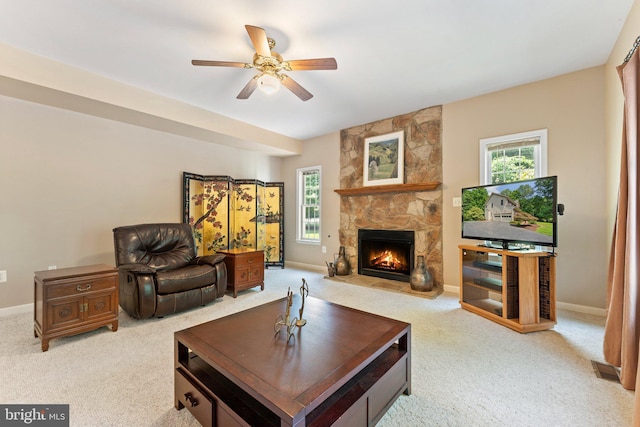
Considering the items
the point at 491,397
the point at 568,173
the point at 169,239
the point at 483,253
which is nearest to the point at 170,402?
the point at 491,397

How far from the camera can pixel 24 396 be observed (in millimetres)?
1623

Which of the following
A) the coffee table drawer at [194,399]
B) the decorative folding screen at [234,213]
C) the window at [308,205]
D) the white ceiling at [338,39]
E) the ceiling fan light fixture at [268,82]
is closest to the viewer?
the coffee table drawer at [194,399]

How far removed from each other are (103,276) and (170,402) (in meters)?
1.57

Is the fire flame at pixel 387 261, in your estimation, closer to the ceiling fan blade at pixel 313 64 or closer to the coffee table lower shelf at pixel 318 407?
the coffee table lower shelf at pixel 318 407

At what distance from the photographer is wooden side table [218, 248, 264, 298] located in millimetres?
3668

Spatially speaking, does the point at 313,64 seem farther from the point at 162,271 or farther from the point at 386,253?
the point at 386,253

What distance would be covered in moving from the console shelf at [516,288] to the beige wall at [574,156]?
68 centimetres

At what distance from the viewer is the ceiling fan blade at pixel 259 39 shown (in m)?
1.91

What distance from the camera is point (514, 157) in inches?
135

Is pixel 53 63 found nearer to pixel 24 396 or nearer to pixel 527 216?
pixel 24 396

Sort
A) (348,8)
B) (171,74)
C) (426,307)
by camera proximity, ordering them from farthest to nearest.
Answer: (426,307), (171,74), (348,8)

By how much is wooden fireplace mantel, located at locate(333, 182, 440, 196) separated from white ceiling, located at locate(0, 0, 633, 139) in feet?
4.28

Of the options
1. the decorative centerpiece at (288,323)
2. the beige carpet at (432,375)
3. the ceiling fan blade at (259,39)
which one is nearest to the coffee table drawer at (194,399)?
the beige carpet at (432,375)

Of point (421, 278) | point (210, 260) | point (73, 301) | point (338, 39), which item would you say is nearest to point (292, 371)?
point (73, 301)
